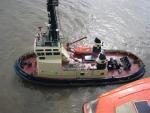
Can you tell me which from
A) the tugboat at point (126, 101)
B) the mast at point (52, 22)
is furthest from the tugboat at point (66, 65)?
the tugboat at point (126, 101)

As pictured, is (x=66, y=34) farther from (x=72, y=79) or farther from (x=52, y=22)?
(x=72, y=79)

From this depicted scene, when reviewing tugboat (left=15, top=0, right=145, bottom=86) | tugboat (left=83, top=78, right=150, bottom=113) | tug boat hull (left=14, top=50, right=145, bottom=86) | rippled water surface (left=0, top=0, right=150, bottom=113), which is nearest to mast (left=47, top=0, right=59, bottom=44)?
tugboat (left=15, top=0, right=145, bottom=86)

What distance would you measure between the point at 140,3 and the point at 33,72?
1730cm

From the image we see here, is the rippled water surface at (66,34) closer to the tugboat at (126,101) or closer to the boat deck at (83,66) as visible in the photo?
the boat deck at (83,66)

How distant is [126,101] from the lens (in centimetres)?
478

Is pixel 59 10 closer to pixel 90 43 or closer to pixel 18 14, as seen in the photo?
pixel 18 14

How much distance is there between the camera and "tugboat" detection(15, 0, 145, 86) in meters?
18.8

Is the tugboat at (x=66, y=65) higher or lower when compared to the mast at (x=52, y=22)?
lower

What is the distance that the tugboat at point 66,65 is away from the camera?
739 inches

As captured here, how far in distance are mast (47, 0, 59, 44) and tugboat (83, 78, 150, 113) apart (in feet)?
44.3

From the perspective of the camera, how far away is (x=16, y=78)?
66.8ft

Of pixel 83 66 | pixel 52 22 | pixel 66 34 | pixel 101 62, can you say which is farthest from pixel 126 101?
pixel 66 34

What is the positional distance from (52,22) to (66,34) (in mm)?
6485

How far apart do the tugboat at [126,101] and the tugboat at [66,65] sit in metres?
13.6
